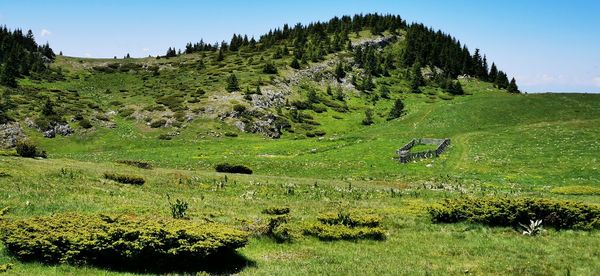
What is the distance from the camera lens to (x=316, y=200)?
105 ft

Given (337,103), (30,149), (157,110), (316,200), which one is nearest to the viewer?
(316,200)

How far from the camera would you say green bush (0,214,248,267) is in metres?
14.6

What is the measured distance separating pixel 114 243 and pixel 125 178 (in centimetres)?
2063

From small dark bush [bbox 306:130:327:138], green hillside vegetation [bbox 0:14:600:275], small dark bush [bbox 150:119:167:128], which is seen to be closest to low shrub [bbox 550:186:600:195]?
green hillside vegetation [bbox 0:14:600:275]

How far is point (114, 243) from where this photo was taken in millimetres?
14562

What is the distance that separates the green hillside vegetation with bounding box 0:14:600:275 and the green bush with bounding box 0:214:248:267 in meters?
0.09

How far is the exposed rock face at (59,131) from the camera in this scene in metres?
82.1

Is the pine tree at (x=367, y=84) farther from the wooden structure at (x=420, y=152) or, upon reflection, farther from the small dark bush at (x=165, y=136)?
the small dark bush at (x=165, y=136)

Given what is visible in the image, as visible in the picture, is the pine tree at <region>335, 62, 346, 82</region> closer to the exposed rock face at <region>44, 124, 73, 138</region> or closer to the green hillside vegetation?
the green hillside vegetation

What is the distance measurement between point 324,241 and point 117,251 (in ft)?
29.0

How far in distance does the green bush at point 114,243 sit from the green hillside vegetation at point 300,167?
0.09 metres

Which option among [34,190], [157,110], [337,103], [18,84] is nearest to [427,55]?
[337,103]

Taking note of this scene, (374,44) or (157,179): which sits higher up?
(374,44)

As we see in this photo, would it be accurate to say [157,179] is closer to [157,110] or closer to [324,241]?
[324,241]
